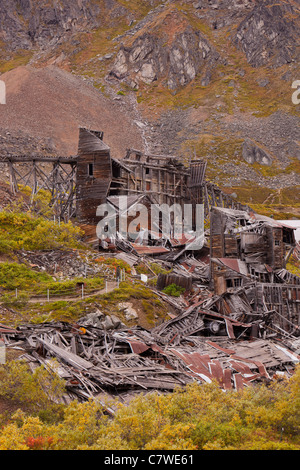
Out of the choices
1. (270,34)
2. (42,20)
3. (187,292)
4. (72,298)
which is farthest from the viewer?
(42,20)

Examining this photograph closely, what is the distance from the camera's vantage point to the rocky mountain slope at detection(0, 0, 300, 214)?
92.8 meters

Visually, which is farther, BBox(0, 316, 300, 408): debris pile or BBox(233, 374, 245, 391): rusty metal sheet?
BBox(233, 374, 245, 391): rusty metal sheet

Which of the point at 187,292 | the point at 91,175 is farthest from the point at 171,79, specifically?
the point at 187,292

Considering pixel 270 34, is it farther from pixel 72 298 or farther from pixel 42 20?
pixel 72 298

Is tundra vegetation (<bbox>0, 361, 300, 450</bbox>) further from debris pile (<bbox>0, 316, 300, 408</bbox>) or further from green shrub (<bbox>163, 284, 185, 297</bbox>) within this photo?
green shrub (<bbox>163, 284, 185, 297</bbox>)

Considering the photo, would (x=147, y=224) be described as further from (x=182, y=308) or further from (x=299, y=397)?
(x=299, y=397)

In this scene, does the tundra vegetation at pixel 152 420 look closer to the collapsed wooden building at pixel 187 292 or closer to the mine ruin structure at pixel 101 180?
Answer: the collapsed wooden building at pixel 187 292

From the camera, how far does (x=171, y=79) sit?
130m

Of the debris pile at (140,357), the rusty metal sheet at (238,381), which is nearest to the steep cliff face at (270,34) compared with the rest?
the debris pile at (140,357)

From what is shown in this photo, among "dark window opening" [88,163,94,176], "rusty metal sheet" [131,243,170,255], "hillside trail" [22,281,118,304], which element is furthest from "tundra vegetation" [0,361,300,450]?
"dark window opening" [88,163,94,176]

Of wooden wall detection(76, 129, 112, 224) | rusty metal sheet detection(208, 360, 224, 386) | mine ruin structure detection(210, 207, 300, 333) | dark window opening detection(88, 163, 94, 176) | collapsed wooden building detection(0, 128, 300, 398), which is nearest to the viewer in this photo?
collapsed wooden building detection(0, 128, 300, 398)

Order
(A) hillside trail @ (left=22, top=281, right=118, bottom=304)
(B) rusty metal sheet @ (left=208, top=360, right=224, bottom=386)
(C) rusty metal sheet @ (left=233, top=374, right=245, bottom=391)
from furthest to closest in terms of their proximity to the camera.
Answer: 1. (A) hillside trail @ (left=22, top=281, right=118, bottom=304)
2. (B) rusty metal sheet @ (left=208, top=360, right=224, bottom=386)
3. (C) rusty metal sheet @ (left=233, top=374, right=245, bottom=391)

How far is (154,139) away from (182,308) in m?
86.9

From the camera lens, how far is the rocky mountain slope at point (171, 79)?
3654 inches
